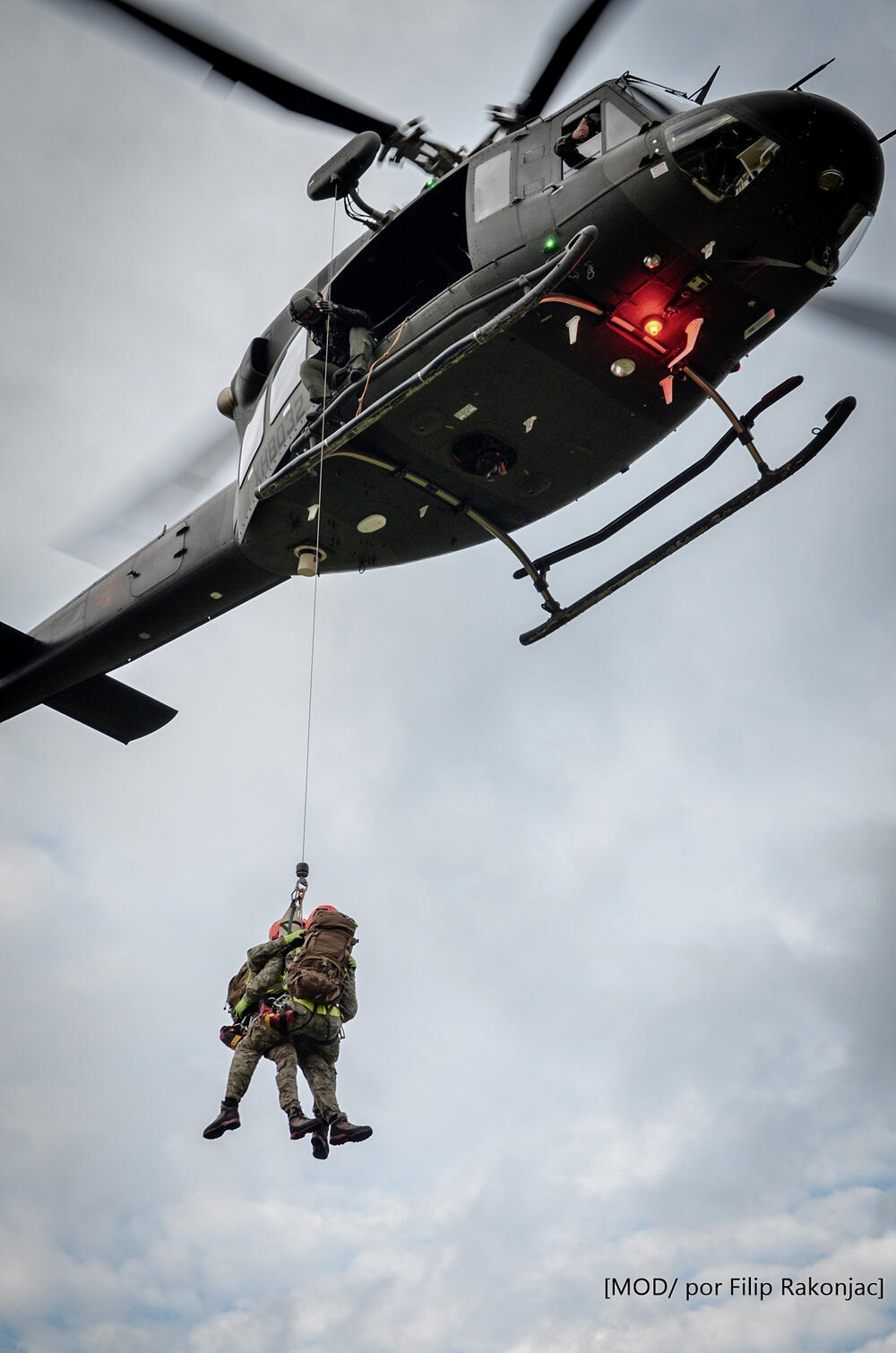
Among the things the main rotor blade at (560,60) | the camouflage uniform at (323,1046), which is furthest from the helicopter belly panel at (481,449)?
the camouflage uniform at (323,1046)

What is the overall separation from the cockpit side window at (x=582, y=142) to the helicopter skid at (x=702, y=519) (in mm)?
2439

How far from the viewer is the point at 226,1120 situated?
9141 mm

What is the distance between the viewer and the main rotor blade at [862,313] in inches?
423

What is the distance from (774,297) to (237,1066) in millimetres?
7142

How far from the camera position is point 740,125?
9367mm

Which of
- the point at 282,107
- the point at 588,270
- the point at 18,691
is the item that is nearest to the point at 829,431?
the point at 588,270

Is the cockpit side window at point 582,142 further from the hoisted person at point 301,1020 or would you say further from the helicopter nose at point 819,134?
the hoisted person at point 301,1020

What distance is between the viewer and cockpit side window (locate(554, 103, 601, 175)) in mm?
10102

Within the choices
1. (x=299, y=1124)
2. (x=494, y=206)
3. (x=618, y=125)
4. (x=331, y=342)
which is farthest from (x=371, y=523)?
(x=299, y=1124)

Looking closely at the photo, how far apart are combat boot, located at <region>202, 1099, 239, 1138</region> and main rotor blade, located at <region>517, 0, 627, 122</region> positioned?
8.13 m

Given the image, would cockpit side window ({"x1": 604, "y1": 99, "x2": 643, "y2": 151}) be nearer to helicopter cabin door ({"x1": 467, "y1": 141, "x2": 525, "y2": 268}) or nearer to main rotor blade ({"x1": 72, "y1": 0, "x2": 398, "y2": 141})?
helicopter cabin door ({"x1": 467, "y1": 141, "x2": 525, "y2": 268})

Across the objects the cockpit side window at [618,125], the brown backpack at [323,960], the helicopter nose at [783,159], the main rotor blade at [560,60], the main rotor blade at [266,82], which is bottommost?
the brown backpack at [323,960]

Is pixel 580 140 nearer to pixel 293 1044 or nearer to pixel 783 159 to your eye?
pixel 783 159

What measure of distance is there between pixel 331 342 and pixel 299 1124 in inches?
252
